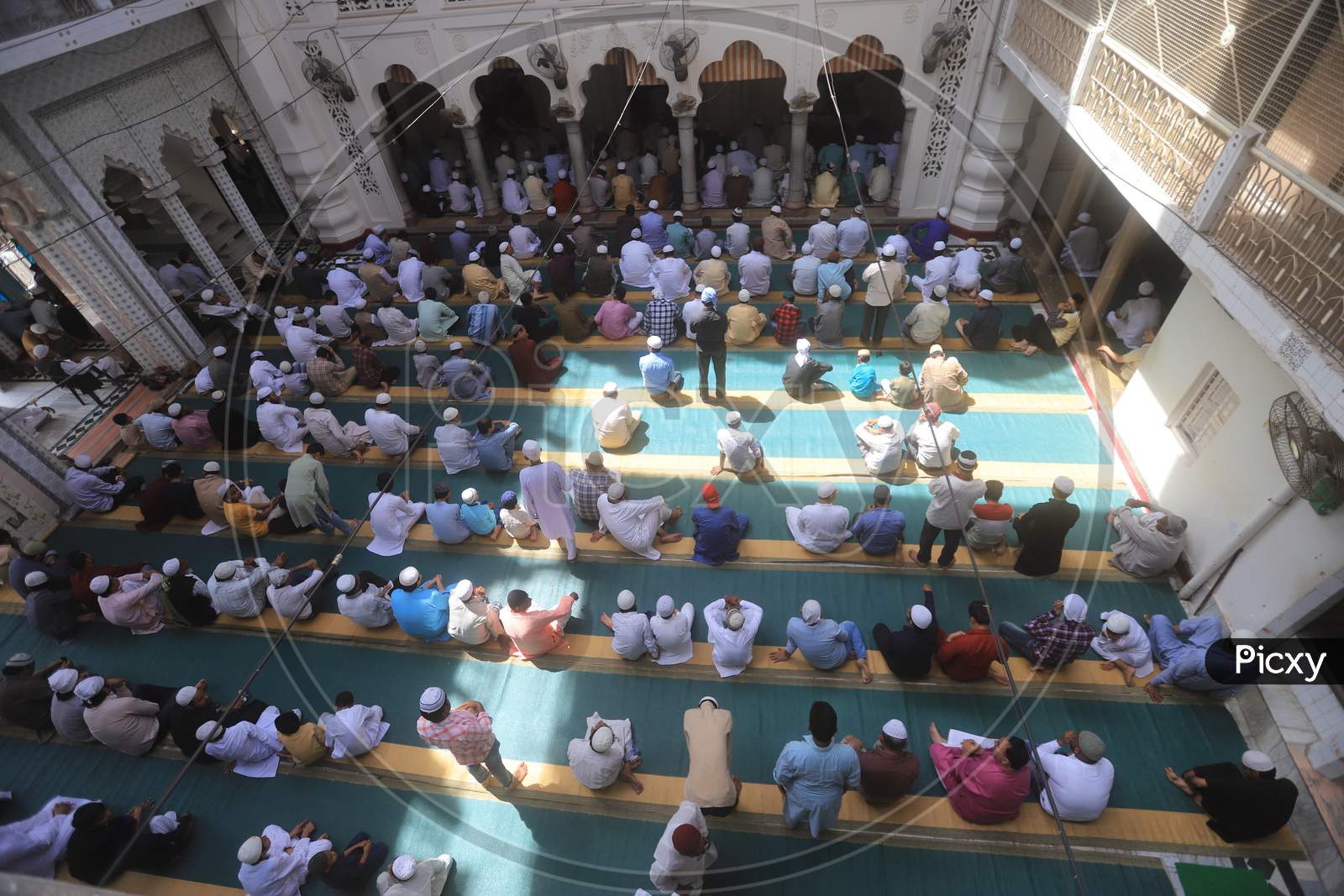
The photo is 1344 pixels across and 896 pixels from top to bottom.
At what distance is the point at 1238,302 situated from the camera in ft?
14.0

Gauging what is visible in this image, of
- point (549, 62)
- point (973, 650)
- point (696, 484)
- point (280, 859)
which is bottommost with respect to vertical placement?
→ point (696, 484)

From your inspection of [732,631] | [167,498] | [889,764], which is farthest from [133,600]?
[889,764]

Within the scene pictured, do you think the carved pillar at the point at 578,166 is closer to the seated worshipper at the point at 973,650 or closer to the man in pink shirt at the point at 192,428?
→ the man in pink shirt at the point at 192,428

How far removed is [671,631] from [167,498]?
5353mm

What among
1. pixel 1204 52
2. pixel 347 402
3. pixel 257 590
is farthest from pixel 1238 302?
pixel 347 402

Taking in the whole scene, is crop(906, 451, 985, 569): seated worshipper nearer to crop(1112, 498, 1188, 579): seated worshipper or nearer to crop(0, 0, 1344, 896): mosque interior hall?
crop(0, 0, 1344, 896): mosque interior hall

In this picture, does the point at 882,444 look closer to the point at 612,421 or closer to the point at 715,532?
the point at 715,532

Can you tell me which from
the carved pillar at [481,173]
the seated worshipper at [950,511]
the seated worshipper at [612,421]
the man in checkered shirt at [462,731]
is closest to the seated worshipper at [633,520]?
the seated worshipper at [612,421]

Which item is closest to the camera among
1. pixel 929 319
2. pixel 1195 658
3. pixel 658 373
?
pixel 1195 658

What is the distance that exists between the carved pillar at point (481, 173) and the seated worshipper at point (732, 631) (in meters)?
8.73

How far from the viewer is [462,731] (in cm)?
448

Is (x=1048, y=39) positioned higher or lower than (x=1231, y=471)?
higher

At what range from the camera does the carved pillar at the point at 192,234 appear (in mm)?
8859

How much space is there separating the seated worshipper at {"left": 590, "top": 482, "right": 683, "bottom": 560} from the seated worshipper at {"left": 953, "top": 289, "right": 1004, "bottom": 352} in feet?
13.8
